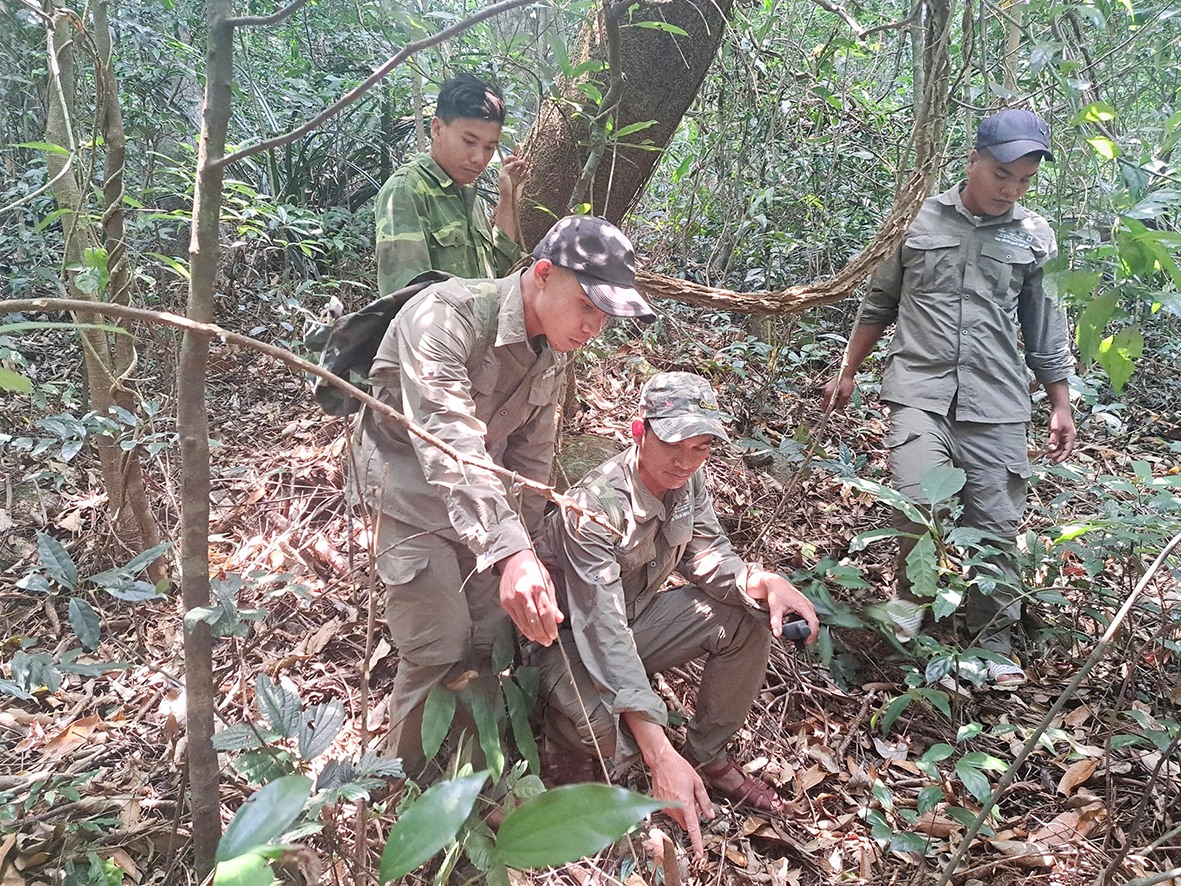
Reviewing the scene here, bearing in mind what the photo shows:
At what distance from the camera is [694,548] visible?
2.63m

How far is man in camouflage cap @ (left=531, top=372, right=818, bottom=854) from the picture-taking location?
231 cm

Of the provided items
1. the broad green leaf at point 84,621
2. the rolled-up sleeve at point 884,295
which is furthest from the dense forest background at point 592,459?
the rolled-up sleeve at point 884,295

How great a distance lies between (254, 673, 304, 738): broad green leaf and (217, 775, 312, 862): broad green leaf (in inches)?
25.3

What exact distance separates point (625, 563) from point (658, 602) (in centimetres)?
23

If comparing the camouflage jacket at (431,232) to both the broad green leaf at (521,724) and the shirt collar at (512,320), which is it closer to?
the shirt collar at (512,320)

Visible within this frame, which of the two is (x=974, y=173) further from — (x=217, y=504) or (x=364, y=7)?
(x=364, y=7)

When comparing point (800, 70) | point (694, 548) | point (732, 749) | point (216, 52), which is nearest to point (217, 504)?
point (694, 548)

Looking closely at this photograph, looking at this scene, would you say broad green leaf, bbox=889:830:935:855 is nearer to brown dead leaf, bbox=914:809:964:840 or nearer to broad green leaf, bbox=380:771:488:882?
brown dead leaf, bbox=914:809:964:840

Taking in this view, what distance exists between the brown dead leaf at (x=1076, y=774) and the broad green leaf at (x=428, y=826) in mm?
2402

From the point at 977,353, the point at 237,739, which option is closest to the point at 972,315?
the point at 977,353

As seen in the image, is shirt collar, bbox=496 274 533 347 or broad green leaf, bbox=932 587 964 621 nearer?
shirt collar, bbox=496 274 533 347

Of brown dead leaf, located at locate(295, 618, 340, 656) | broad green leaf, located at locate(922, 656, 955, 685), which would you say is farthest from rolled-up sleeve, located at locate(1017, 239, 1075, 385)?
brown dead leaf, located at locate(295, 618, 340, 656)

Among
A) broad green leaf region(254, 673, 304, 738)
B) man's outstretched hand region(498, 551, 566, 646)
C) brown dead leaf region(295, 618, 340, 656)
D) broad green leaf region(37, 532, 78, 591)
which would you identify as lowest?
brown dead leaf region(295, 618, 340, 656)

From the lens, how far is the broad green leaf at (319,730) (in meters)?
1.44
